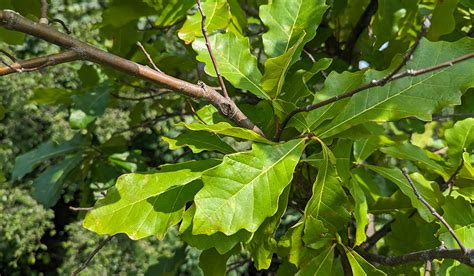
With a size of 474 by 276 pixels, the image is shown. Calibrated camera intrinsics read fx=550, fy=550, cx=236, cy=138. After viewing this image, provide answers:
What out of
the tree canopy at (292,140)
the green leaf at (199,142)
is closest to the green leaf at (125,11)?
the tree canopy at (292,140)

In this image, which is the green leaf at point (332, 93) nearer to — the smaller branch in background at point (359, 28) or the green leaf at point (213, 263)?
the green leaf at point (213, 263)

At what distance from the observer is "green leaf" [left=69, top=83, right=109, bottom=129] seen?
145 centimetres

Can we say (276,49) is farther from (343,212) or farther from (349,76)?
(343,212)

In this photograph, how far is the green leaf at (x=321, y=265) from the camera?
0.86 metres

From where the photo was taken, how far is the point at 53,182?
5.39ft

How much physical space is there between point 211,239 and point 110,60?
292 mm

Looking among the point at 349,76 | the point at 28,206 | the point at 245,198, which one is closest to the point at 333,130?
the point at 349,76

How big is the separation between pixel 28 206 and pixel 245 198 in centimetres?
457

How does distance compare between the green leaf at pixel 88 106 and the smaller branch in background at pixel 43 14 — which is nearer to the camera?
the smaller branch in background at pixel 43 14

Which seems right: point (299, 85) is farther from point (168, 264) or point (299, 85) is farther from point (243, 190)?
point (168, 264)

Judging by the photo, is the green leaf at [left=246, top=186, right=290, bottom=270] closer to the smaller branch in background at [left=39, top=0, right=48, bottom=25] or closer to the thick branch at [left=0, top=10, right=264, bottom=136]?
the thick branch at [left=0, top=10, right=264, bottom=136]

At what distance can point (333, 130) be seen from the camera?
844 millimetres

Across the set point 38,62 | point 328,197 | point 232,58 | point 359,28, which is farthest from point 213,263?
point 359,28

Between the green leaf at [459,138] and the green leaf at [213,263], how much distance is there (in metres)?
0.45
